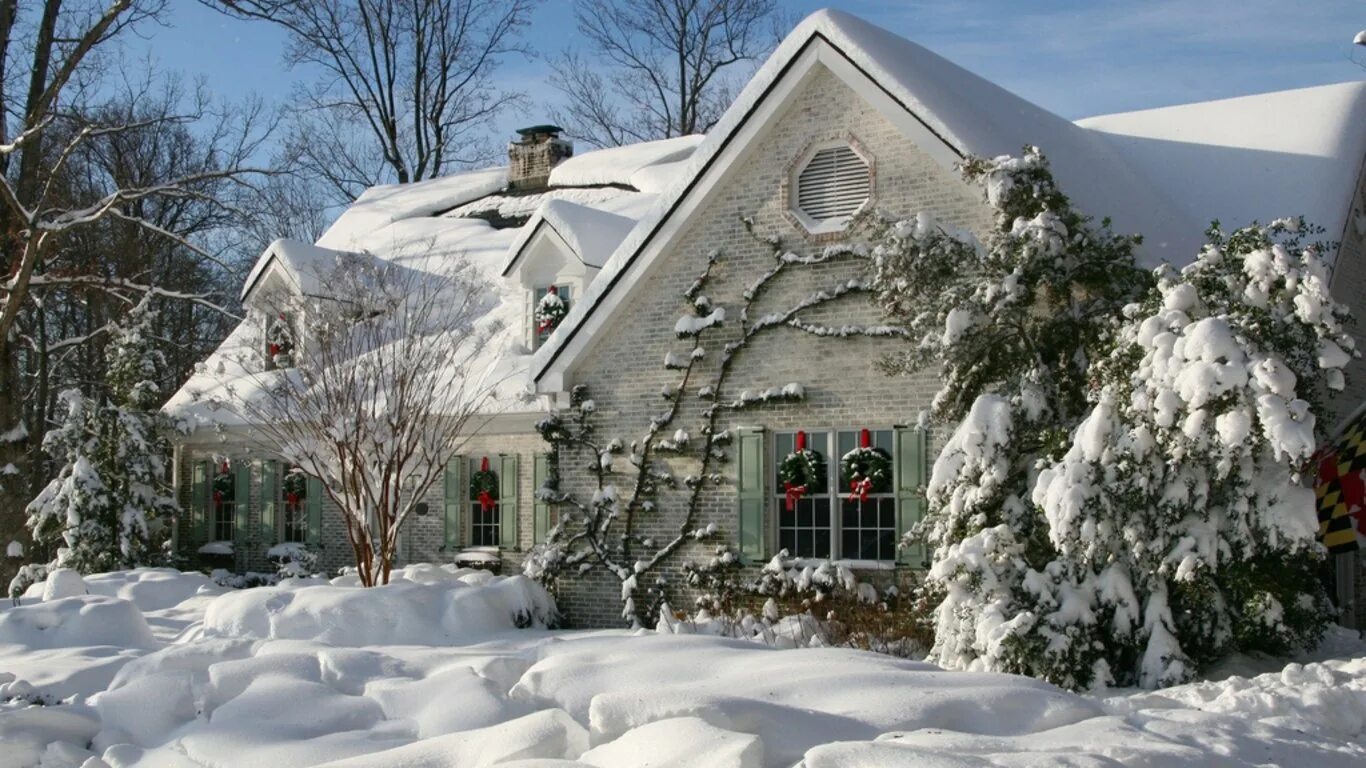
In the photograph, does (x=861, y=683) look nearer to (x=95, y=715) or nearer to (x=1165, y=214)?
(x=95, y=715)

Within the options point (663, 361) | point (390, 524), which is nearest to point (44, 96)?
point (390, 524)

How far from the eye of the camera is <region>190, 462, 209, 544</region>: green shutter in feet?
76.6

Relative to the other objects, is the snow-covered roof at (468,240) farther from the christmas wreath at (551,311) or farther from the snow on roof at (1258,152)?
the snow on roof at (1258,152)

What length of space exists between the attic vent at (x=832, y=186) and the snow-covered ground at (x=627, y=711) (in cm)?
618

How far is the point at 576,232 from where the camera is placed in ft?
63.8

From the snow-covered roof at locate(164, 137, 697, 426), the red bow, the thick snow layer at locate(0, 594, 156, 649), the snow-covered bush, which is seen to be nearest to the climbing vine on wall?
the red bow

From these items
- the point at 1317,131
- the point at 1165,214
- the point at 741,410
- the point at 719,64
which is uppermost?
the point at 719,64

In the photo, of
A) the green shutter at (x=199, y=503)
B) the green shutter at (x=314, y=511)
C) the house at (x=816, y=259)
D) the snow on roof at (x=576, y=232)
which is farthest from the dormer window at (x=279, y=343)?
the house at (x=816, y=259)

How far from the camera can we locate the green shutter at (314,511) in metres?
21.4

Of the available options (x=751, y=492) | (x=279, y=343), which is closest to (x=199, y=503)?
(x=279, y=343)

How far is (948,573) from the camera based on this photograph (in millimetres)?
11773

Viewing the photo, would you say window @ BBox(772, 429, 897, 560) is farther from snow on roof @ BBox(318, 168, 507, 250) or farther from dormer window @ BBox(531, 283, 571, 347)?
snow on roof @ BBox(318, 168, 507, 250)

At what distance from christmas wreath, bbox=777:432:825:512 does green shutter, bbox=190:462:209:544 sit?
12112mm

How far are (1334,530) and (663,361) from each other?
282 inches
